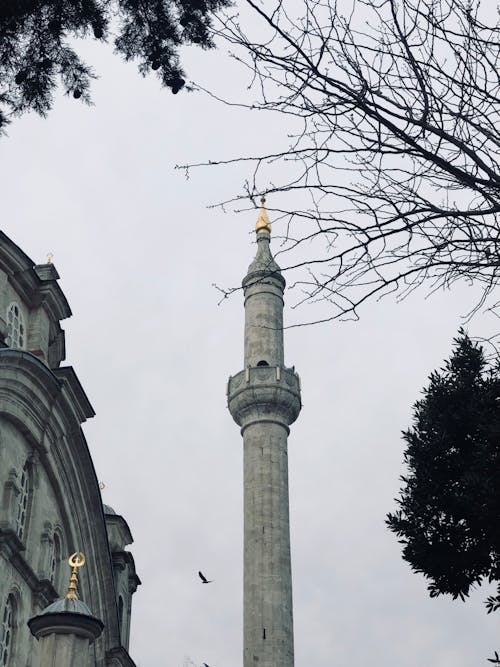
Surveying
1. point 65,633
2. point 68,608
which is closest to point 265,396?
point 68,608

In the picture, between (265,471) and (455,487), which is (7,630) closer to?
(455,487)

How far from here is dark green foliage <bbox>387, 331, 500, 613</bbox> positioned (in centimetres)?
1316

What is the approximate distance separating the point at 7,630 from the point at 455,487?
11.8 meters

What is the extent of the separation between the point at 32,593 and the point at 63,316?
827 centimetres

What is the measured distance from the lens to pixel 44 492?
24.3 m

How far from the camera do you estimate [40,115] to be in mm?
11328

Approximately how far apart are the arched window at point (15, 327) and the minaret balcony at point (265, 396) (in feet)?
47.8

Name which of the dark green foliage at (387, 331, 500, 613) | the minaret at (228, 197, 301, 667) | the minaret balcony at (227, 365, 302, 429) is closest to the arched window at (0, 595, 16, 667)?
the dark green foliage at (387, 331, 500, 613)

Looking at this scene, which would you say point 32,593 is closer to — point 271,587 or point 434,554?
point 434,554

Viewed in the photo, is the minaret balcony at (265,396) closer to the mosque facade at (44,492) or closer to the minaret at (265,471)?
the minaret at (265,471)

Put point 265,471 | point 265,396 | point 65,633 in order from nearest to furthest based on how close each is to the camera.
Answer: point 65,633 → point 265,471 → point 265,396

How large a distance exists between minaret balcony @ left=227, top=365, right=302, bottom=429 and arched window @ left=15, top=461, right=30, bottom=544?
16882 mm

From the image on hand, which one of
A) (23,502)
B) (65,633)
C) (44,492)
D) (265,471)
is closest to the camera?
(65,633)

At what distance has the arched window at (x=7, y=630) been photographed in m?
21.3
